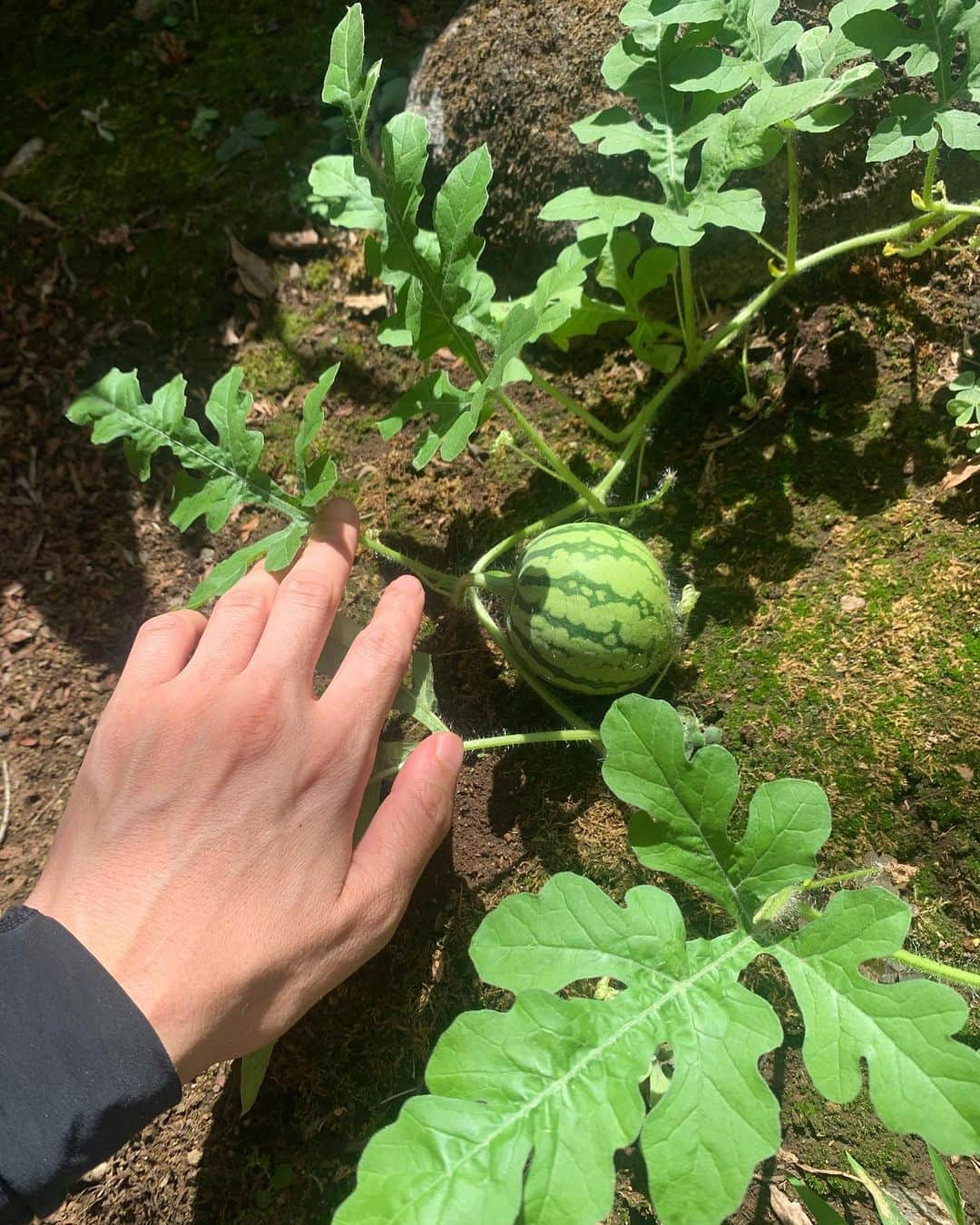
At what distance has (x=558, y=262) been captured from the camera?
2.72 m

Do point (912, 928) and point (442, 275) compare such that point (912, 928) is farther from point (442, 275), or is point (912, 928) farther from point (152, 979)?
point (442, 275)

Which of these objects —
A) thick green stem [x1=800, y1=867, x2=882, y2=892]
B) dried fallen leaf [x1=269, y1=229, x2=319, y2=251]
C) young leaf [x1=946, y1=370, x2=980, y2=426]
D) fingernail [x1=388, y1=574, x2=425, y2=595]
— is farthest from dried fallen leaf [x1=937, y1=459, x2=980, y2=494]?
dried fallen leaf [x1=269, y1=229, x2=319, y2=251]

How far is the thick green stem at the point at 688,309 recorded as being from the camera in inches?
111

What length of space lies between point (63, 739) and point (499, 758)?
1.74m

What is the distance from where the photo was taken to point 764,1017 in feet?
6.46

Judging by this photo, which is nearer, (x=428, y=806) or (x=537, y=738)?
(x=428, y=806)

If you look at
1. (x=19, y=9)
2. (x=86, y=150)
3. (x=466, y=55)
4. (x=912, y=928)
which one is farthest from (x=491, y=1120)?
(x=19, y=9)

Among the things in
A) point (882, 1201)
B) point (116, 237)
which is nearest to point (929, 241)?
point (882, 1201)

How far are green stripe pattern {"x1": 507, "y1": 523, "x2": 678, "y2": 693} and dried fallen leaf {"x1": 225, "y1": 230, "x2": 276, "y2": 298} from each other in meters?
1.92

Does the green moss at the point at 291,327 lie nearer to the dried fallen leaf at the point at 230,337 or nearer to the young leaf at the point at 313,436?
the dried fallen leaf at the point at 230,337

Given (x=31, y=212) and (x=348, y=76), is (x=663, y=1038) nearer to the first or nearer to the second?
(x=348, y=76)

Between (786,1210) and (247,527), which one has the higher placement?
(247,527)


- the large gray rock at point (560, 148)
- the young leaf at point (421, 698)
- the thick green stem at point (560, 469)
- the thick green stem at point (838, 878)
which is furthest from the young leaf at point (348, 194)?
the thick green stem at point (838, 878)

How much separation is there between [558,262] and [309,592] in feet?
4.16
